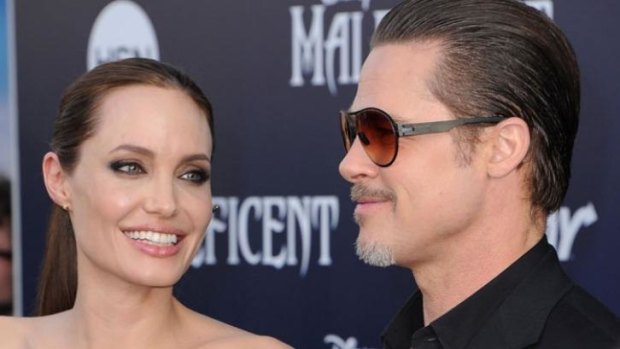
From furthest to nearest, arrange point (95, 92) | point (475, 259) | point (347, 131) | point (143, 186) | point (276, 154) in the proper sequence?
point (276, 154), point (95, 92), point (143, 186), point (347, 131), point (475, 259)

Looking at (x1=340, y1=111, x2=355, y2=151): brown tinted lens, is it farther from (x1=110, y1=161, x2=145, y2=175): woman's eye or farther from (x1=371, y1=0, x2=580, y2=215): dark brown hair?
(x1=110, y1=161, x2=145, y2=175): woman's eye

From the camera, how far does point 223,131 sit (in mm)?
3902

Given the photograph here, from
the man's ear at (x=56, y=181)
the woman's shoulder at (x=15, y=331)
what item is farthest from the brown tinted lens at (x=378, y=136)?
the woman's shoulder at (x=15, y=331)

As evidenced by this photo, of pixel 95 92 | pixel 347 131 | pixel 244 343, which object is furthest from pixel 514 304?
pixel 95 92

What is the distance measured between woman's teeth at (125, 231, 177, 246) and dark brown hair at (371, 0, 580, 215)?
768 mm

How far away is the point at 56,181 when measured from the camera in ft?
10.1

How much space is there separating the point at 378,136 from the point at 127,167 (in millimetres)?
695

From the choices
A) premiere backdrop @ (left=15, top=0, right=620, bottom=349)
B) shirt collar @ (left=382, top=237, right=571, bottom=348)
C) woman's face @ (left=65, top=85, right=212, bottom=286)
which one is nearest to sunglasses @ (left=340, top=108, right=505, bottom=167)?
shirt collar @ (left=382, top=237, right=571, bottom=348)

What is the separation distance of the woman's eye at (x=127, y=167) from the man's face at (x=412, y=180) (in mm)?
579

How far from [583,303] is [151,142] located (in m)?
1.07

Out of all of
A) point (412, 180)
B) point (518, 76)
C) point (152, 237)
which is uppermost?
point (518, 76)

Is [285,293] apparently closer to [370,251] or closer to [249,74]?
[249,74]

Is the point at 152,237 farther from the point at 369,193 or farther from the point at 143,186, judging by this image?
the point at 369,193

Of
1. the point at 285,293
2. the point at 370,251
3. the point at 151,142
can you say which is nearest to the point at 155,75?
the point at 151,142
